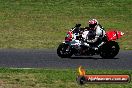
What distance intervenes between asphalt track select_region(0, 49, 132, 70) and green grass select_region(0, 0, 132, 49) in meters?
2.44

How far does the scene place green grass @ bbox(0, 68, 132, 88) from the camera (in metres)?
14.8

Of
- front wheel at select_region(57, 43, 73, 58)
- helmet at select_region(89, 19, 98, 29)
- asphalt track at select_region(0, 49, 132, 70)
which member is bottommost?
asphalt track at select_region(0, 49, 132, 70)

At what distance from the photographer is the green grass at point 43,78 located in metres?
14.8

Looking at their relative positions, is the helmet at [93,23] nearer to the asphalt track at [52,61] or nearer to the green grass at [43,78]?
the asphalt track at [52,61]

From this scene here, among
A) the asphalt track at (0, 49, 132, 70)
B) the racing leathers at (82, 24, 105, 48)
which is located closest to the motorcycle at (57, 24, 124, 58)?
the racing leathers at (82, 24, 105, 48)

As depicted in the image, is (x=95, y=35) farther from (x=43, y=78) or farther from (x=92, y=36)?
(x=43, y=78)

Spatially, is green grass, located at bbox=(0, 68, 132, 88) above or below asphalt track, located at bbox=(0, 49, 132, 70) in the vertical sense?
above

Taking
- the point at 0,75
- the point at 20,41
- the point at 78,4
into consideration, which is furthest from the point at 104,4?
the point at 0,75

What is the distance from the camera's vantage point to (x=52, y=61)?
67.9 feet

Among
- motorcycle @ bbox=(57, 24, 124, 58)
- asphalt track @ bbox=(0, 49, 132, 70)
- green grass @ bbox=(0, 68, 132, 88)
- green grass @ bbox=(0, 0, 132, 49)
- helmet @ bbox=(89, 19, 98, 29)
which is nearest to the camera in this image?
green grass @ bbox=(0, 68, 132, 88)

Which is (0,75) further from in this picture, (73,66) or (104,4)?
(104,4)

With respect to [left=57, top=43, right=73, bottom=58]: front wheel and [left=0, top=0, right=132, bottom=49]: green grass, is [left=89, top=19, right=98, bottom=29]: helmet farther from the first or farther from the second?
[left=0, top=0, right=132, bottom=49]: green grass

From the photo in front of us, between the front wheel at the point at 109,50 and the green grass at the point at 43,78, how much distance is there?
12.9ft

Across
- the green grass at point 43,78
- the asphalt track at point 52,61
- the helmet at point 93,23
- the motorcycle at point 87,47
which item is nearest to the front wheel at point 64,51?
the motorcycle at point 87,47
